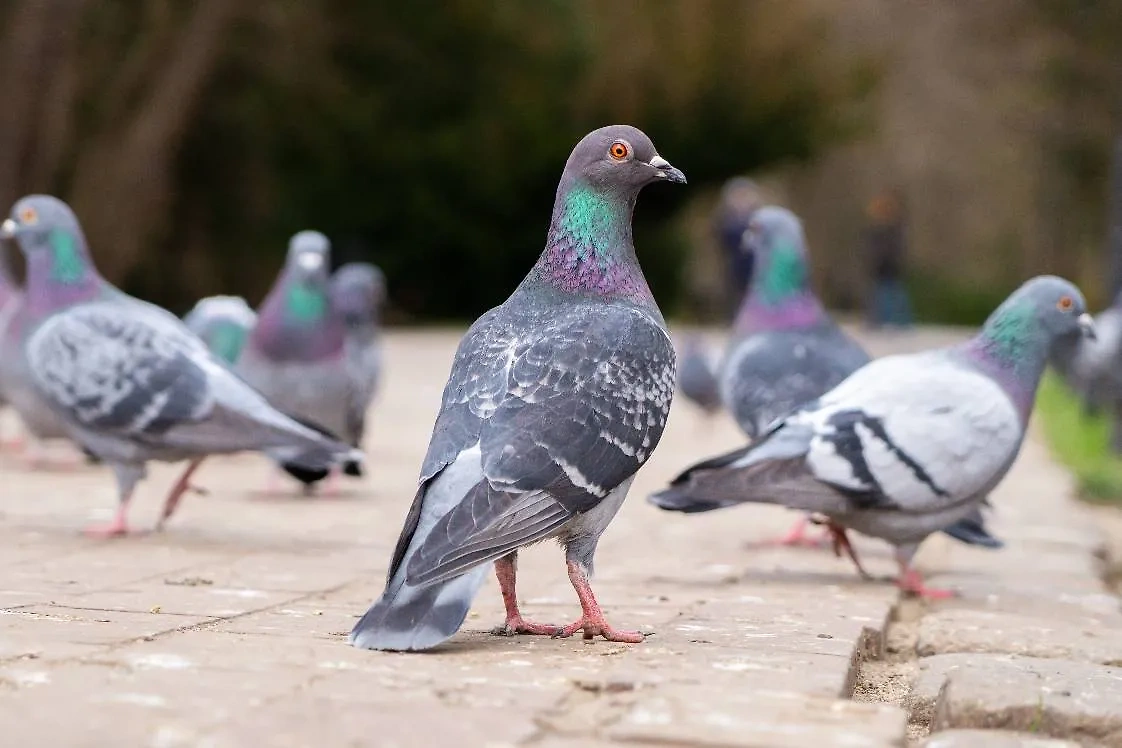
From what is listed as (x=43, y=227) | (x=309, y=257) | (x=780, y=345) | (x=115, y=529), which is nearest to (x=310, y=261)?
(x=309, y=257)

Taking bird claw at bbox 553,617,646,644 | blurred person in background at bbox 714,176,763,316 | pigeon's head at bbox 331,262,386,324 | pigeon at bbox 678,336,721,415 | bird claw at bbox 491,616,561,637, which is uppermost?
blurred person in background at bbox 714,176,763,316

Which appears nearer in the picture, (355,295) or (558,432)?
(558,432)

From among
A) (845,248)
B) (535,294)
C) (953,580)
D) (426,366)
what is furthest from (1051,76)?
(535,294)

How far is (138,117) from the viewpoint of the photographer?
60.9ft

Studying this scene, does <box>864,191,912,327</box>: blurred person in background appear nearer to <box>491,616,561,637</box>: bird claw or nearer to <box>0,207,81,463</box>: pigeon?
<box>0,207,81,463</box>: pigeon

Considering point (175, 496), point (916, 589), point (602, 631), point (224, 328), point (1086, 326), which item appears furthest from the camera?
point (224, 328)

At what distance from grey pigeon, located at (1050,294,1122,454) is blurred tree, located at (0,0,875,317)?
10760mm

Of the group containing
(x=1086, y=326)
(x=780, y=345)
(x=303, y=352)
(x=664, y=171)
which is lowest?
(x=303, y=352)

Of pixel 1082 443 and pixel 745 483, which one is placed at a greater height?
pixel 1082 443

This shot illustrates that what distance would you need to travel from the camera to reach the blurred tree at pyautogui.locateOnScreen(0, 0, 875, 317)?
60.7ft

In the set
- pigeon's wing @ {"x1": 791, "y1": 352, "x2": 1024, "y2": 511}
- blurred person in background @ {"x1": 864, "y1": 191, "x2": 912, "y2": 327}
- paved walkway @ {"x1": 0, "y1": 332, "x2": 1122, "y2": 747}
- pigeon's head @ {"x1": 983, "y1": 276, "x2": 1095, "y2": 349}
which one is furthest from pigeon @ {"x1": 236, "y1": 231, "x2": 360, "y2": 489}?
blurred person in background @ {"x1": 864, "y1": 191, "x2": 912, "y2": 327}

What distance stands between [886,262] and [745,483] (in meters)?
17.1

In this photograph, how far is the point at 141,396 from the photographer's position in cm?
546

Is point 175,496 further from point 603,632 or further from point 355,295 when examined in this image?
point 355,295
